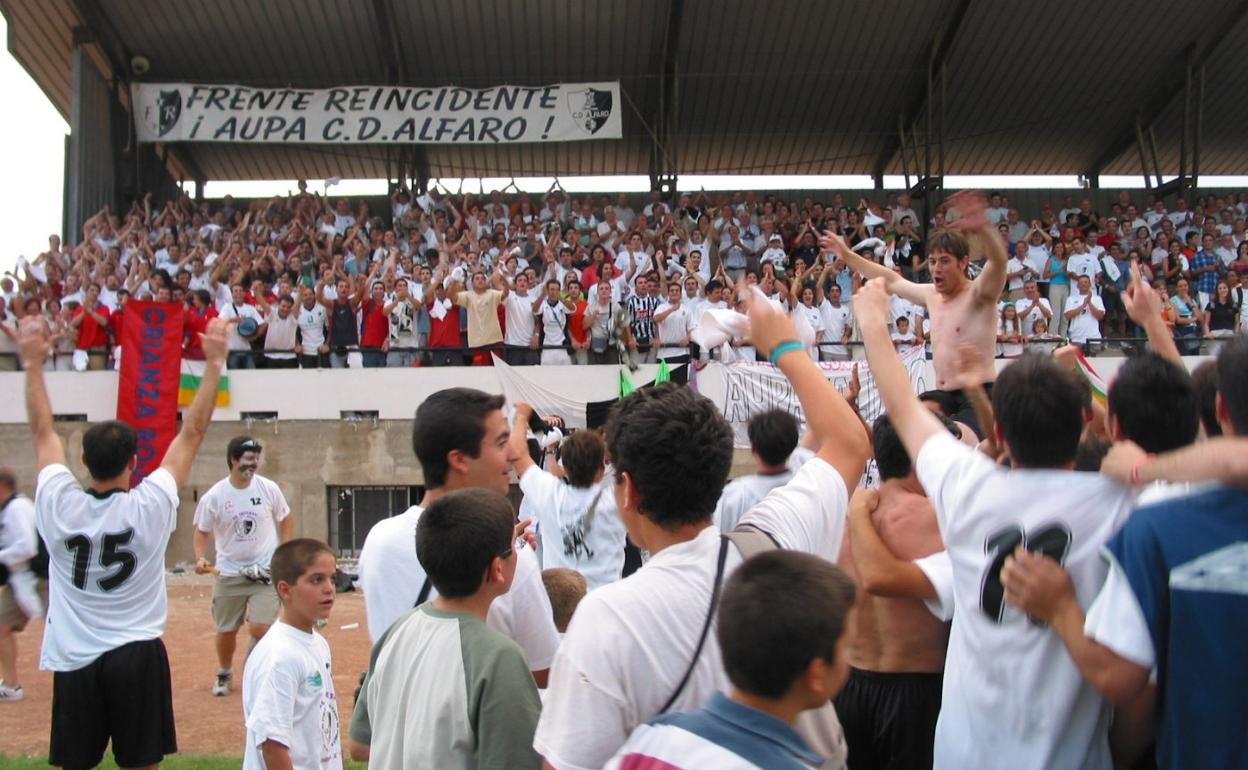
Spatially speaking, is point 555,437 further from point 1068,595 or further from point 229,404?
point 229,404

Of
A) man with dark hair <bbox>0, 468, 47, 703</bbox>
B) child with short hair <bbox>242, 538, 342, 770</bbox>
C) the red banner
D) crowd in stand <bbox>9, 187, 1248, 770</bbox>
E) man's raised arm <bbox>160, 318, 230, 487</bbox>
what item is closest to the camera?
crowd in stand <bbox>9, 187, 1248, 770</bbox>

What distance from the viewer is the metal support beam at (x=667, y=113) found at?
2048 centimetres

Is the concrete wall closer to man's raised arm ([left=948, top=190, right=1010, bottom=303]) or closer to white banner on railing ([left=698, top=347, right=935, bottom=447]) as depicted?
white banner on railing ([left=698, top=347, right=935, bottom=447])

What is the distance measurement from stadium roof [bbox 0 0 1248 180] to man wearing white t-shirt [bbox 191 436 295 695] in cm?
1367

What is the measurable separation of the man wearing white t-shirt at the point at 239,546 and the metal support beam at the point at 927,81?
1730 cm

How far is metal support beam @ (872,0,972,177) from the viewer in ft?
67.6

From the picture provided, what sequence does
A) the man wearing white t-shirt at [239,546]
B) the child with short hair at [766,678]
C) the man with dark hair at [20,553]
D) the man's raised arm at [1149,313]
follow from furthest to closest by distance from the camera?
the man wearing white t-shirt at [239,546] → the man with dark hair at [20,553] → the man's raised arm at [1149,313] → the child with short hair at [766,678]

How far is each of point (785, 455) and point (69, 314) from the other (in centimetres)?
1535

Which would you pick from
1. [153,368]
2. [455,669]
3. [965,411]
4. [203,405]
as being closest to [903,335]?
[965,411]

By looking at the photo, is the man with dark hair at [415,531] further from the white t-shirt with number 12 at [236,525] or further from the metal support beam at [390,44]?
the metal support beam at [390,44]

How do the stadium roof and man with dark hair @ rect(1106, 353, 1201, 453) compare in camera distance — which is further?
the stadium roof

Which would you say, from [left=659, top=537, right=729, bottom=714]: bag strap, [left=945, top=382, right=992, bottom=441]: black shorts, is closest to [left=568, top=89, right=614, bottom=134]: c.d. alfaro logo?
[left=945, top=382, right=992, bottom=441]: black shorts

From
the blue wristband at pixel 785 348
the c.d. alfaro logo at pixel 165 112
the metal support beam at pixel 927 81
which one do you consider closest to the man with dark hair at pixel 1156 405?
the blue wristband at pixel 785 348

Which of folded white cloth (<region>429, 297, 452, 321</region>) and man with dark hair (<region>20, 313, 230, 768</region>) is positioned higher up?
folded white cloth (<region>429, 297, 452, 321</region>)
